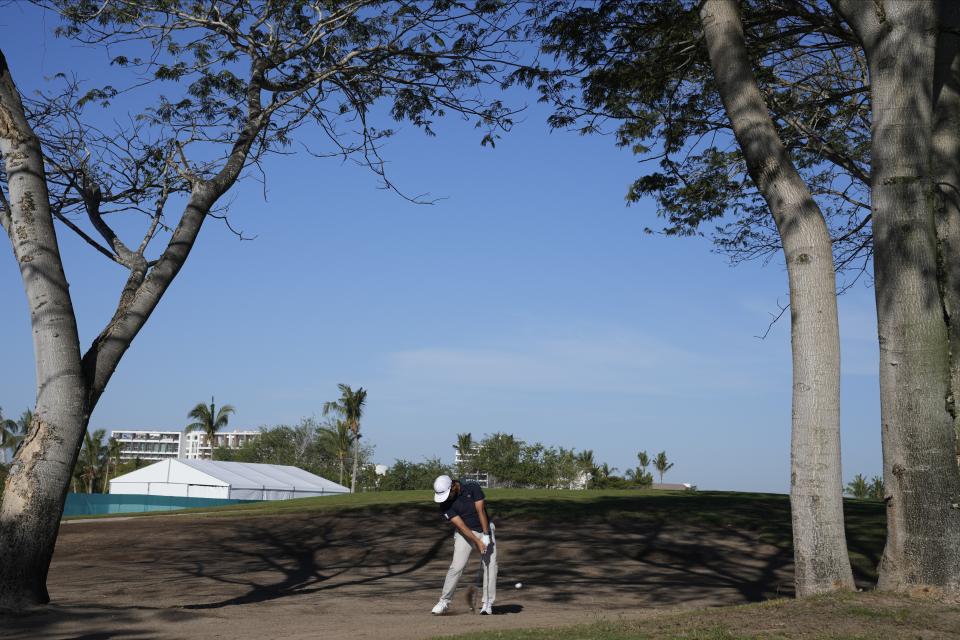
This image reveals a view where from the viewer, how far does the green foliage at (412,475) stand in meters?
83.9

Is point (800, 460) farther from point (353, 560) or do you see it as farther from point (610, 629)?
point (353, 560)

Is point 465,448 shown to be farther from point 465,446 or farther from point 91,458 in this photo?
point 91,458

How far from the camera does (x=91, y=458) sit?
74812 millimetres

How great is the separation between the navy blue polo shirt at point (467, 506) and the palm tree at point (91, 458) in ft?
237

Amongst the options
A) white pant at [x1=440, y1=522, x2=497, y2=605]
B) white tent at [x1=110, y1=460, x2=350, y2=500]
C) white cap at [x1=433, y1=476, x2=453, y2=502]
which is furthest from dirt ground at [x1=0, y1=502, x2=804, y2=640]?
white tent at [x1=110, y1=460, x2=350, y2=500]

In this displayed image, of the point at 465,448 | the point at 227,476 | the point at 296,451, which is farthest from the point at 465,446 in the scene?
the point at 227,476

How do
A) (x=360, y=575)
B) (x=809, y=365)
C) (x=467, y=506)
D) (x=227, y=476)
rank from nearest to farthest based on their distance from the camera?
(x=809, y=365), (x=467, y=506), (x=360, y=575), (x=227, y=476)

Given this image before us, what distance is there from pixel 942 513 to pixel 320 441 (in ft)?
310

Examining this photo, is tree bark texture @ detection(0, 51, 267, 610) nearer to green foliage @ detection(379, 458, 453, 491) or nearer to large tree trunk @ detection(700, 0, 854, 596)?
large tree trunk @ detection(700, 0, 854, 596)

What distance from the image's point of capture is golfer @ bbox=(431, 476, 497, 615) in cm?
903

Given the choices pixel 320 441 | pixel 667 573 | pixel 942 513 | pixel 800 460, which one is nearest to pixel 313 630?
pixel 800 460

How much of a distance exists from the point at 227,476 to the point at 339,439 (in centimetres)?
3925

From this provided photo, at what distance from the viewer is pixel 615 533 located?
15.6 meters

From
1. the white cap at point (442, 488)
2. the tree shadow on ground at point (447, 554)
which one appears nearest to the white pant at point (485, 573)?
the white cap at point (442, 488)
